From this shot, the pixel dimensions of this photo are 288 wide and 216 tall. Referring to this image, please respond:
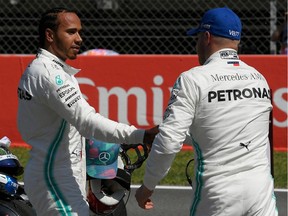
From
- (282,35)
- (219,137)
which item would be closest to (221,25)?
(219,137)

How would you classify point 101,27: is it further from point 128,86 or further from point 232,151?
point 232,151

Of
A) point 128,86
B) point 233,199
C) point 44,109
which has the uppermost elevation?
point 44,109

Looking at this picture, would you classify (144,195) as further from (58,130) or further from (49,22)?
(49,22)

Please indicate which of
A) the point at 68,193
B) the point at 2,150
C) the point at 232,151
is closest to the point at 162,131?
the point at 232,151

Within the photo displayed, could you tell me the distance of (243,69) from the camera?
461cm

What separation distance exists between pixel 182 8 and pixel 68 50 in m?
8.48

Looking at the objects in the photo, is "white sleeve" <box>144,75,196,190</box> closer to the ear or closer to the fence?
the ear

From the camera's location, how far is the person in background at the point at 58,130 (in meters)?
4.68

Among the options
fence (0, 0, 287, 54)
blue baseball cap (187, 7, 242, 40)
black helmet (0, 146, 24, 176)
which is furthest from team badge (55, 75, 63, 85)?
fence (0, 0, 287, 54)

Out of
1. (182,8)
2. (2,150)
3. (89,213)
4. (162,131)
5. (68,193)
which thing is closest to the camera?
(162,131)

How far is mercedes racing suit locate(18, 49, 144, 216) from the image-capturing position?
15.4ft

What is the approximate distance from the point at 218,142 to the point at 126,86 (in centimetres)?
709

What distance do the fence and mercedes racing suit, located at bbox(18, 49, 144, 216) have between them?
812 centimetres

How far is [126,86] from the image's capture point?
451 inches
